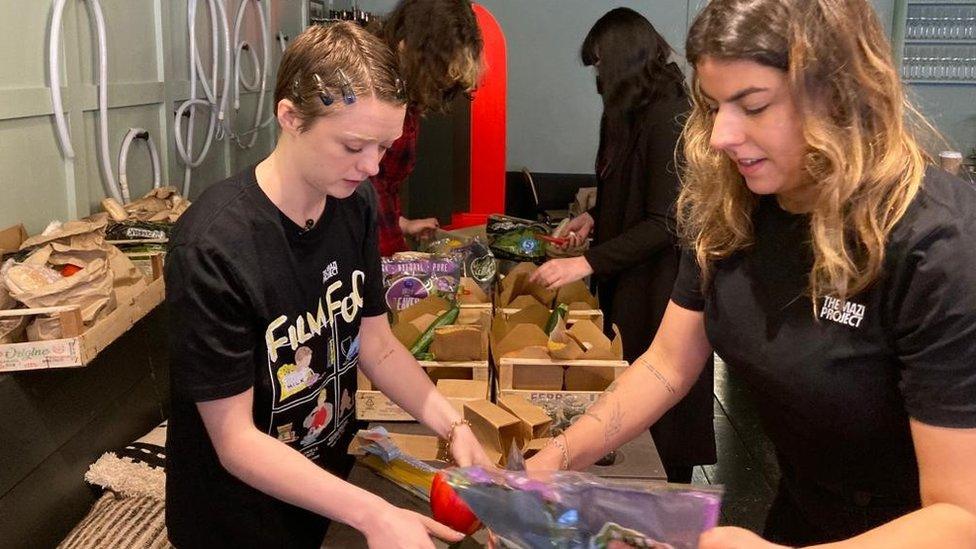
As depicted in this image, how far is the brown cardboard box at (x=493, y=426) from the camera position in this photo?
167 centimetres

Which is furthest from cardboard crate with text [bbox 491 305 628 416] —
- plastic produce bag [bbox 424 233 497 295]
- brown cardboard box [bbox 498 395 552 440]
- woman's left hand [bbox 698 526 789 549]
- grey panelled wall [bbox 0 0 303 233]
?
grey panelled wall [bbox 0 0 303 233]

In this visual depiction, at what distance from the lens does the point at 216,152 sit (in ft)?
12.6

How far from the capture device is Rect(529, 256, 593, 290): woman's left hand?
266 centimetres

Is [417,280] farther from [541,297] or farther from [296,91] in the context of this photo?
[296,91]

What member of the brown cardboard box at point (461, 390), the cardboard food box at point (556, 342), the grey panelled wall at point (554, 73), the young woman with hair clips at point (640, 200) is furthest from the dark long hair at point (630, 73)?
the grey panelled wall at point (554, 73)

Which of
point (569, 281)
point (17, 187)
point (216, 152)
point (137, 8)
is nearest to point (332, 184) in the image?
point (17, 187)

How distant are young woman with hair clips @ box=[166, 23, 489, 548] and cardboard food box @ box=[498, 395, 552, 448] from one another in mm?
142

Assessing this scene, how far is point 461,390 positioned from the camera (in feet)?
6.41

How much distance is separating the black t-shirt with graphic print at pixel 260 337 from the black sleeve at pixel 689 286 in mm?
568

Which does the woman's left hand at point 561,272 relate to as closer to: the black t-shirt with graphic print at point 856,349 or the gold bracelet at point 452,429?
the gold bracelet at point 452,429

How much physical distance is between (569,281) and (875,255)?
159 cm

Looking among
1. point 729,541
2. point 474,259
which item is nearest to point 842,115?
point 729,541

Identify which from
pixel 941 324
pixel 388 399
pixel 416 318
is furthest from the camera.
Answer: pixel 416 318

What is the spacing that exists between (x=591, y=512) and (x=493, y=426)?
0.55 meters
